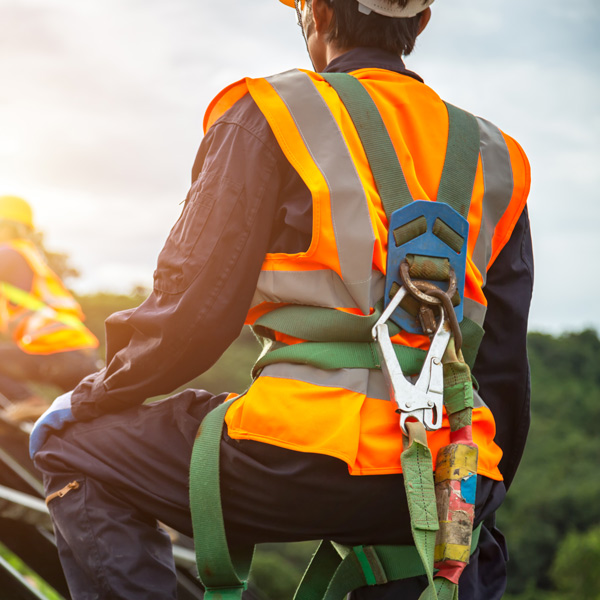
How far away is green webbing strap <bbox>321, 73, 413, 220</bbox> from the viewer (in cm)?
160

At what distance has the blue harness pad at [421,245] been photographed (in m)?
1.58

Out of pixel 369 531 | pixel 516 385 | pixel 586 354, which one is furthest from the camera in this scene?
pixel 586 354

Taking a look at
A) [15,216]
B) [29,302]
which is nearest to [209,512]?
[29,302]

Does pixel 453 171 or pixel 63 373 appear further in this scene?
pixel 63 373

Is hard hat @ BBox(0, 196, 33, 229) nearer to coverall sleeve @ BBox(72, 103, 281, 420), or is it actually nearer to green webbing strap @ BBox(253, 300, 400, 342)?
coverall sleeve @ BBox(72, 103, 281, 420)

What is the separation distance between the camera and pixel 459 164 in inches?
67.0

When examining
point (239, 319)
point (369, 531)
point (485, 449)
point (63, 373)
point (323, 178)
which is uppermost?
point (323, 178)

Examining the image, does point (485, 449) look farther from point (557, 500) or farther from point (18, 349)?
point (557, 500)

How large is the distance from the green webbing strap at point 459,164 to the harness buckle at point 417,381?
0.24m

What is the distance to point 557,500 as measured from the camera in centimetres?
2659

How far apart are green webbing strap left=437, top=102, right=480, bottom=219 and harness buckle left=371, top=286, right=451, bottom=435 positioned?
0.24 meters

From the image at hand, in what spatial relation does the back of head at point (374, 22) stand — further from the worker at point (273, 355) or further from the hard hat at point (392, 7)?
the worker at point (273, 355)

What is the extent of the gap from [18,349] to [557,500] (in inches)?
932

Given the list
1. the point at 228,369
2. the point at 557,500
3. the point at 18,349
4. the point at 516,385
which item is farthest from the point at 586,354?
the point at 516,385
